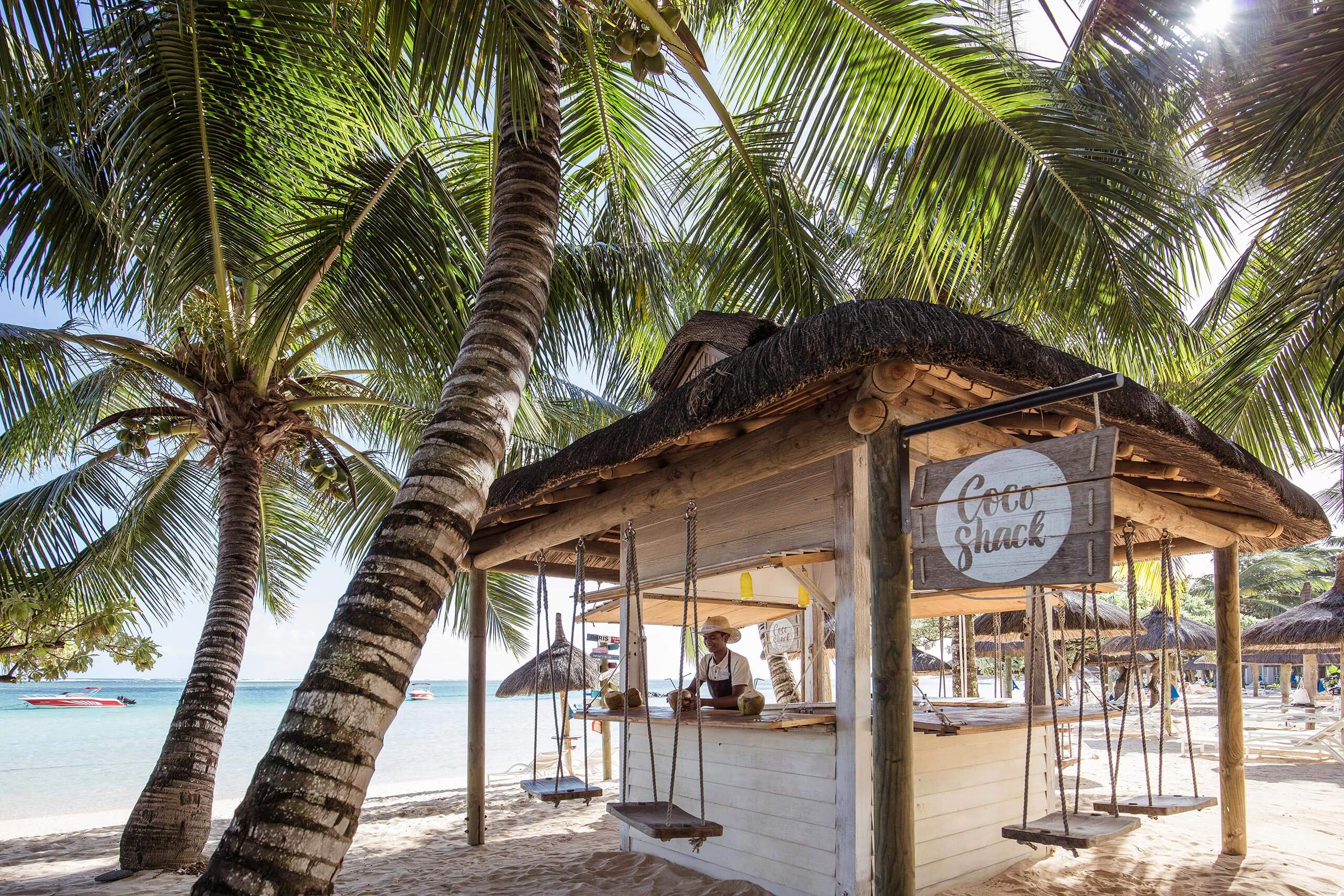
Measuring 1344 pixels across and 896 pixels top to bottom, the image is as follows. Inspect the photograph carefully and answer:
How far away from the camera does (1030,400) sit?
3.38 metres

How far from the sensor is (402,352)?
634cm

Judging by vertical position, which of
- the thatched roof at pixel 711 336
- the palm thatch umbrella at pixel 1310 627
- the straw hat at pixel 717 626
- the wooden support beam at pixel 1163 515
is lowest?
the palm thatch umbrella at pixel 1310 627

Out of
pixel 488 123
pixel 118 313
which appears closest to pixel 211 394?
pixel 118 313

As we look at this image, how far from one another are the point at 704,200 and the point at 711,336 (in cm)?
124

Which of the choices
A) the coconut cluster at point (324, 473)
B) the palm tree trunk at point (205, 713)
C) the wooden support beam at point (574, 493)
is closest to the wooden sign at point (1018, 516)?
the wooden support beam at point (574, 493)

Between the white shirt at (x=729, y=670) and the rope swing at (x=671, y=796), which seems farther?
the white shirt at (x=729, y=670)

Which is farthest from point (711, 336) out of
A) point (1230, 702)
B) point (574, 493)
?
point (1230, 702)

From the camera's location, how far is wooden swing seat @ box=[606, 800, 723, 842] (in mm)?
4152

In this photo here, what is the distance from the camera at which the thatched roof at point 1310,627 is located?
14.6 m

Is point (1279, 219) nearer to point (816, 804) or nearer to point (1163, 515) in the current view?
point (1163, 515)

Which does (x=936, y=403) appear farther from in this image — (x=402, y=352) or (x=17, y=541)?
(x=17, y=541)

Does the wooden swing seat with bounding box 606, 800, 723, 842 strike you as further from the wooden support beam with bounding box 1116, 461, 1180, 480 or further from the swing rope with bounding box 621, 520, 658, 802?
the wooden support beam with bounding box 1116, 461, 1180, 480

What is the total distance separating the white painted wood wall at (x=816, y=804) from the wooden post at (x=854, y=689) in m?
0.13

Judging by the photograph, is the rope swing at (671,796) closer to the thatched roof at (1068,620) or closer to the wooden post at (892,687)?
the wooden post at (892,687)
